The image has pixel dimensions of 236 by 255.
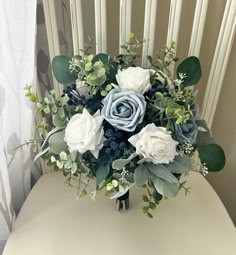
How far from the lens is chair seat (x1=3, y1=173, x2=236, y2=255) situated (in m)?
0.77

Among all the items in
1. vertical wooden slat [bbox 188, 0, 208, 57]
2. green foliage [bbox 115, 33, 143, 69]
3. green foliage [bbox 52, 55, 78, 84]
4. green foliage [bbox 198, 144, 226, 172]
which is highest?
vertical wooden slat [bbox 188, 0, 208, 57]

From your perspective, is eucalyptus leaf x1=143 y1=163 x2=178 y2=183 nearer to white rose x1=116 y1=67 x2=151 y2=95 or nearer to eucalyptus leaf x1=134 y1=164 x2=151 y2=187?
eucalyptus leaf x1=134 y1=164 x2=151 y2=187

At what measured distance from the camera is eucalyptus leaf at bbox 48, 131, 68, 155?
0.72 metres

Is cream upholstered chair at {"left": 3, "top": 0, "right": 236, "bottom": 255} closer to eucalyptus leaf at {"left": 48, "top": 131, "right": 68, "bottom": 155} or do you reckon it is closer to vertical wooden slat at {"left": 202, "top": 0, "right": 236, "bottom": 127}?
vertical wooden slat at {"left": 202, "top": 0, "right": 236, "bottom": 127}

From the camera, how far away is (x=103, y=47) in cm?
79

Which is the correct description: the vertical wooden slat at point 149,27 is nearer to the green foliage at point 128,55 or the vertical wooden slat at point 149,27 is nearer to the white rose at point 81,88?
the green foliage at point 128,55

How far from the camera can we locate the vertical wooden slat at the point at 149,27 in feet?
2.49

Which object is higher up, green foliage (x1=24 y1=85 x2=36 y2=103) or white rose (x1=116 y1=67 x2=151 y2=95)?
white rose (x1=116 y1=67 x2=151 y2=95)

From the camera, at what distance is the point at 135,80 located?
678mm

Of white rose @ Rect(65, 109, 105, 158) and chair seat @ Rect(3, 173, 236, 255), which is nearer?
white rose @ Rect(65, 109, 105, 158)

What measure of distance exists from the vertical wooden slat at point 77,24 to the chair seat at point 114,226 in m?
0.32

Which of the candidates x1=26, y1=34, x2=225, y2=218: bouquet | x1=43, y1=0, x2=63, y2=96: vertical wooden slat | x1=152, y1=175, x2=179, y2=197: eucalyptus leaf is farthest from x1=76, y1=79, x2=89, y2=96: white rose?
x1=152, y1=175, x2=179, y2=197: eucalyptus leaf

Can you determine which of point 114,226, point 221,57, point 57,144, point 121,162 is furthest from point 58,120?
point 221,57

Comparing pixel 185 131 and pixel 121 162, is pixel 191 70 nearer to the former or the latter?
pixel 185 131
